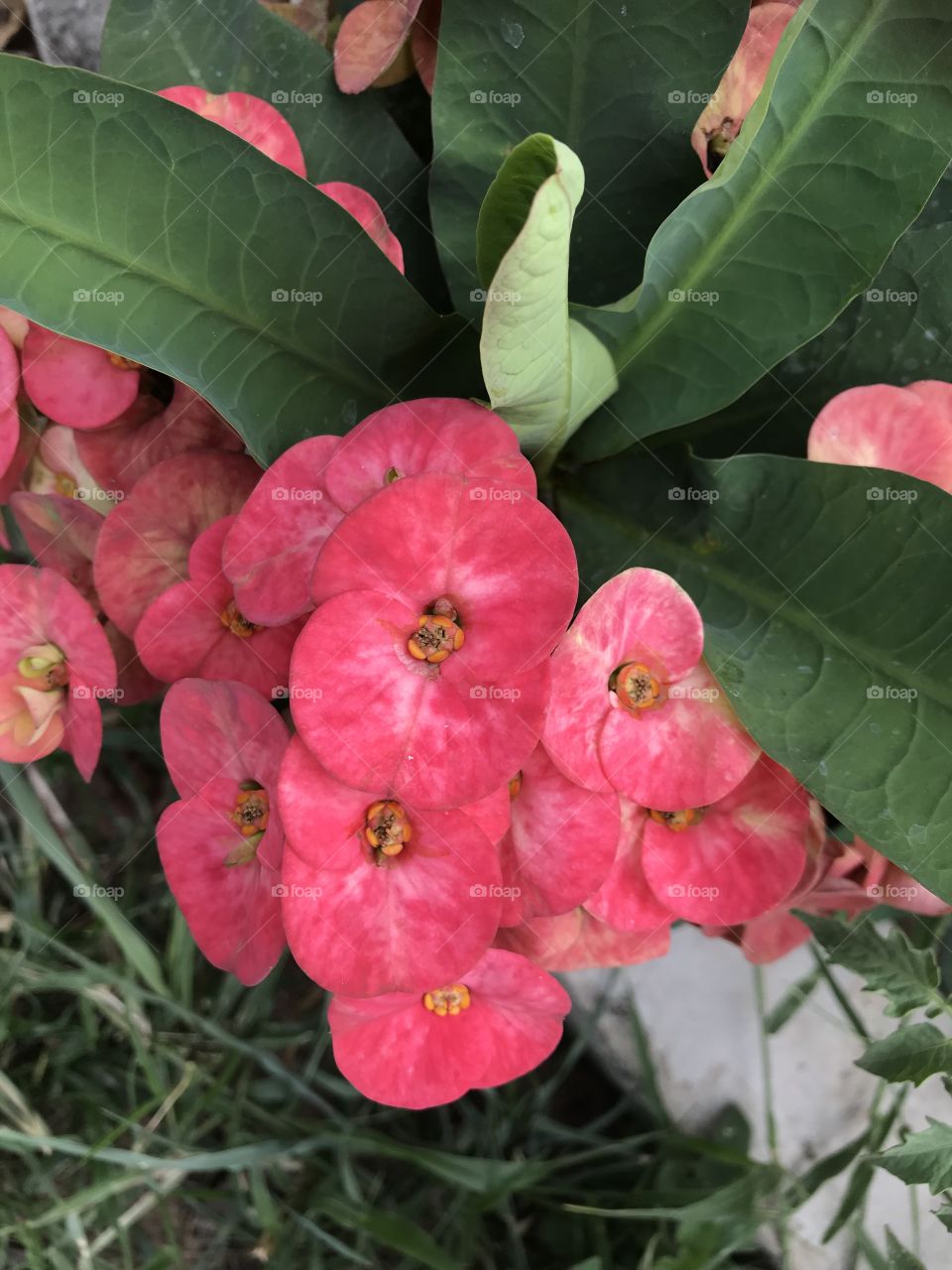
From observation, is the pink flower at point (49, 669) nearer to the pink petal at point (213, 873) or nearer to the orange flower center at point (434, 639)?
the pink petal at point (213, 873)

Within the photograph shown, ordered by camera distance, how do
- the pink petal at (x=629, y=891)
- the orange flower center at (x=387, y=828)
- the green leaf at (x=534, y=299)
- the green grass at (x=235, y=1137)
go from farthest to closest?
1. the green grass at (x=235, y=1137)
2. the pink petal at (x=629, y=891)
3. the orange flower center at (x=387, y=828)
4. the green leaf at (x=534, y=299)

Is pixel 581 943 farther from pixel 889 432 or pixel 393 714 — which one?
pixel 889 432

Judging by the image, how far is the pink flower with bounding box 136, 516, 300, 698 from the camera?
2.52 ft

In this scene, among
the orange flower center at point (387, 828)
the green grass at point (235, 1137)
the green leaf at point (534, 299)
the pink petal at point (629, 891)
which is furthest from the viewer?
the green grass at point (235, 1137)

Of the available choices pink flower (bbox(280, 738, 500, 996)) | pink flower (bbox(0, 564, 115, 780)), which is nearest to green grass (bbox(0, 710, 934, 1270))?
pink flower (bbox(0, 564, 115, 780))

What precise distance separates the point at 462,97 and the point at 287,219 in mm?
178

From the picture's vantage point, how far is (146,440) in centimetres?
Result: 87

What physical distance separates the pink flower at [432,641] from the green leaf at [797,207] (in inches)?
10.0

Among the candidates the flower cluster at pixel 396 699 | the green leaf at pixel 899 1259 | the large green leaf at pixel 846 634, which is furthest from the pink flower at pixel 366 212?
the green leaf at pixel 899 1259

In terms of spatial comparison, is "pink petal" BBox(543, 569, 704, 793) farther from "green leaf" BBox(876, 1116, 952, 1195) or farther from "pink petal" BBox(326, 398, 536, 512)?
"green leaf" BBox(876, 1116, 952, 1195)

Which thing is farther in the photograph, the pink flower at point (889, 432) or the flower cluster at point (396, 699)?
the pink flower at point (889, 432)

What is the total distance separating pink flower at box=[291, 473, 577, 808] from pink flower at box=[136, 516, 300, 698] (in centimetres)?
13

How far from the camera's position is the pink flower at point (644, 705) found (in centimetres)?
Result: 72

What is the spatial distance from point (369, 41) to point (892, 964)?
83 cm
